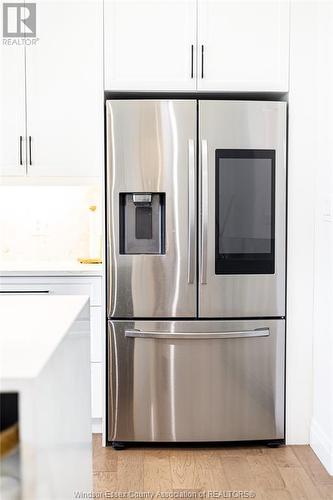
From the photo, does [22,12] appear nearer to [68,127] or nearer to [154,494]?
[68,127]

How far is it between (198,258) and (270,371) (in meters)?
0.71

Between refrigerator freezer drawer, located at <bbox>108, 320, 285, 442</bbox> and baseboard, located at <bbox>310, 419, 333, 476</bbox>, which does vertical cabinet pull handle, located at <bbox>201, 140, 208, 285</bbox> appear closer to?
refrigerator freezer drawer, located at <bbox>108, 320, 285, 442</bbox>

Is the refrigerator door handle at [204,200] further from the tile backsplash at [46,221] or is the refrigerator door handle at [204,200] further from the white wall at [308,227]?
the tile backsplash at [46,221]

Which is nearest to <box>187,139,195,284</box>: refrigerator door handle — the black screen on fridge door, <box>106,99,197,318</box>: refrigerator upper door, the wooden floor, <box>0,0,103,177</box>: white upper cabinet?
<box>106,99,197,318</box>: refrigerator upper door

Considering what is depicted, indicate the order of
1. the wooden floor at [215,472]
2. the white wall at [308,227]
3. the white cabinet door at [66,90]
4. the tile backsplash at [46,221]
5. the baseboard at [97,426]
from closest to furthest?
1. the wooden floor at [215,472]
2. the white wall at [308,227]
3. the white cabinet door at [66,90]
4. the baseboard at [97,426]
5. the tile backsplash at [46,221]

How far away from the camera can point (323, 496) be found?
2.70 m

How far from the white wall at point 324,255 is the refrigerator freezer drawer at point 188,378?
0.79 ft

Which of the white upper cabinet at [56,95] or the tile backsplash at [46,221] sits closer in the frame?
the white upper cabinet at [56,95]

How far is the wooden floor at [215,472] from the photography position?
2.76 m

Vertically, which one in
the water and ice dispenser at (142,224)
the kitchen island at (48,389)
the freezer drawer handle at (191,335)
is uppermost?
the water and ice dispenser at (142,224)

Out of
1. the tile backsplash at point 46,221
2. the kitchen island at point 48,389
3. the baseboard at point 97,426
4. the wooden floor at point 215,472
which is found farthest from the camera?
the tile backsplash at point 46,221

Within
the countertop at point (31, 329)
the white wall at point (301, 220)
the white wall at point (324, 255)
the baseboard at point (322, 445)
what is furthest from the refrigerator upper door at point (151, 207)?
the countertop at point (31, 329)

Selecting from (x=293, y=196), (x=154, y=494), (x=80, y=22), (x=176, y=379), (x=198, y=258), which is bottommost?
(x=154, y=494)

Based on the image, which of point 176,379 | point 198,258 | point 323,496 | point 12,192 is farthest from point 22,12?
point 323,496
